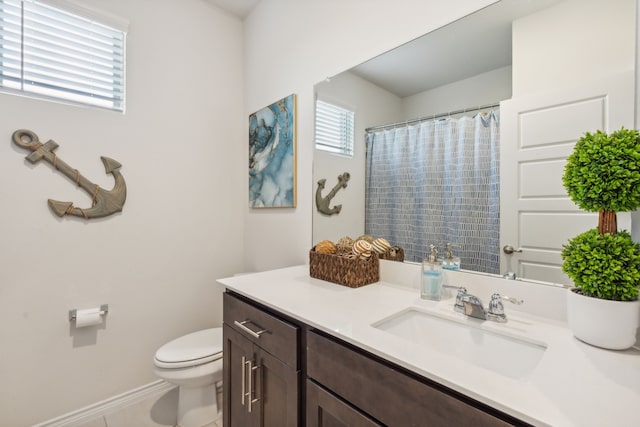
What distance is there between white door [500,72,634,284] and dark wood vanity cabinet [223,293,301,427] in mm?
779

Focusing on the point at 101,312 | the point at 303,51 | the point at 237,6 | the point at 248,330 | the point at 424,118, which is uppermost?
the point at 237,6

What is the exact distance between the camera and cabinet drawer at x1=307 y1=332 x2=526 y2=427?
532 millimetres

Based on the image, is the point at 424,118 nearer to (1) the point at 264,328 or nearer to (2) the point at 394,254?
(2) the point at 394,254

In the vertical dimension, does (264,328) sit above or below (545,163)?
below

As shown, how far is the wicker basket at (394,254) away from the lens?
1.27 m

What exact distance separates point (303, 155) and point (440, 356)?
4.45ft

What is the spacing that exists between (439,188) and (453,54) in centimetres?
52

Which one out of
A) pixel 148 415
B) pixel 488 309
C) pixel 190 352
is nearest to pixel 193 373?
pixel 190 352

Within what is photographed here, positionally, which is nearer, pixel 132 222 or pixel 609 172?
pixel 609 172

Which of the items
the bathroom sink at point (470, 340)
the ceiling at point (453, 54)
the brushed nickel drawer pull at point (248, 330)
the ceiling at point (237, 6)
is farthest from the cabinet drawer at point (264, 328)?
the ceiling at point (237, 6)

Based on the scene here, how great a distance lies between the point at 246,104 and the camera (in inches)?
89.9

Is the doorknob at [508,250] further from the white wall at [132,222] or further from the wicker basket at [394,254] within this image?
the white wall at [132,222]

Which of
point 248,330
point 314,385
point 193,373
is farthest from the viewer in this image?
point 193,373

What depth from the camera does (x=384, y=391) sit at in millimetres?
645
